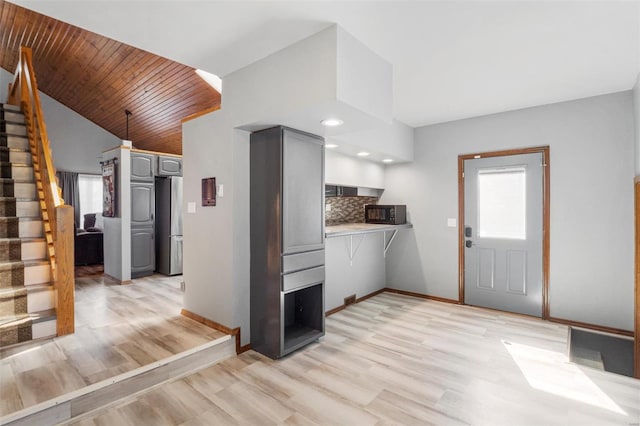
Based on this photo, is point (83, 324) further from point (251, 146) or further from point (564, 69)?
point (564, 69)

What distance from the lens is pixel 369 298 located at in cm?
466

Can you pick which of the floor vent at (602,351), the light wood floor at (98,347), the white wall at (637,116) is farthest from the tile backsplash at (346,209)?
the white wall at (637,116)

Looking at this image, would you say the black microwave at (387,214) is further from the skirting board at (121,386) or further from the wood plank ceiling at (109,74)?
the wood plank ceiling at (109,74)

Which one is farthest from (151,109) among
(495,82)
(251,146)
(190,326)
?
(495,82)

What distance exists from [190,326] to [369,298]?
100 inches

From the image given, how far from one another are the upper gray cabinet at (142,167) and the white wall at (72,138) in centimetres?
446

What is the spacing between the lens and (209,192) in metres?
3.01

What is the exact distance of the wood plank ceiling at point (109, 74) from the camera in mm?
4359

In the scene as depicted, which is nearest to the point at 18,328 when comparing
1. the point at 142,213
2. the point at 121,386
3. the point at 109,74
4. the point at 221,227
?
the point at 121,386

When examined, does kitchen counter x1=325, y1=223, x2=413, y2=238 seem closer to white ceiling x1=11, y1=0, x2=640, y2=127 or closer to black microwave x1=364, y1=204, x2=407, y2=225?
black microwave x1=364, y1=204, x2=407, y2=225

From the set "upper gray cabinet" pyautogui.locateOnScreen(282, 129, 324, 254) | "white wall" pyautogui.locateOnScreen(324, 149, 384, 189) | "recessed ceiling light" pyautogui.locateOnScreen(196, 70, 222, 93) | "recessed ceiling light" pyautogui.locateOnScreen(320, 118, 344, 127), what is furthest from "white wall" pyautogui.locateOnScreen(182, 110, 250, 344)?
"recessed ceiling light" pyautogui.locateOnScreen(196, 70, 222, 93)

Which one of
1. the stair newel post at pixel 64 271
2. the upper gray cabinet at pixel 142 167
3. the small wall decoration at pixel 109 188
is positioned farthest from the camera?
the upper gray cabinet at pixel 142 167

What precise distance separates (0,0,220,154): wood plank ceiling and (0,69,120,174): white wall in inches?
35.8

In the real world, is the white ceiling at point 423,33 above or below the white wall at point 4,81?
below
